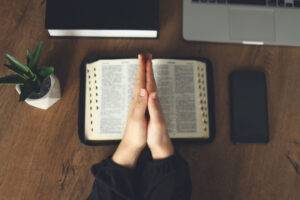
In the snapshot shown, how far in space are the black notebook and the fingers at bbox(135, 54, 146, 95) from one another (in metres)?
0.07

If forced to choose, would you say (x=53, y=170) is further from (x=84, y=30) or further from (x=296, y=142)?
(x=296, y=142)

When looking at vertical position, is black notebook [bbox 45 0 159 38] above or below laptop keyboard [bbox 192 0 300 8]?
below

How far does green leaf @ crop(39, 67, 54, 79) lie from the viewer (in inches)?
26.8

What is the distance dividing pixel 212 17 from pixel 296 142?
30 centimetres

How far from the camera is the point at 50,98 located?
0.73 meters

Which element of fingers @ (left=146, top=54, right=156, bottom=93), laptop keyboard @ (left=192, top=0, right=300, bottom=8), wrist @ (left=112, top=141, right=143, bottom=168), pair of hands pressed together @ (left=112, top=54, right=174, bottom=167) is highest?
laptop keyboard @ (left=192, top=0, right=300, bottom=8)

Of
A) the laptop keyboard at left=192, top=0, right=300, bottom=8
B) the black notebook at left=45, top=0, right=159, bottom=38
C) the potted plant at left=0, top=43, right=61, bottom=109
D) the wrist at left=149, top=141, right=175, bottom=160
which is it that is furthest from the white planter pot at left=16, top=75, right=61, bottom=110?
the laptop keyboard at left=192, top=0, right=300, bottom=8

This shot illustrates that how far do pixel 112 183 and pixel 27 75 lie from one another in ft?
0.80

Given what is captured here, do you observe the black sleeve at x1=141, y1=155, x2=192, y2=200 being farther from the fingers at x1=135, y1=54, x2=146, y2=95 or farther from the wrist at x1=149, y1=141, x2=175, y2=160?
the fingers at x1=135, y1=54, x2=146, y2=95

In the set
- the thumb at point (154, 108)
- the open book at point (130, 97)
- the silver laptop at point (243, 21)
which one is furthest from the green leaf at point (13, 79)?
the silver laptop at point (243, 21)

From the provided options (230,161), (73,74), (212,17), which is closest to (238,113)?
(230,161)

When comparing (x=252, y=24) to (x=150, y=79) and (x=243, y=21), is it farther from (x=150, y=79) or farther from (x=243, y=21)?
(x=150, y=79)

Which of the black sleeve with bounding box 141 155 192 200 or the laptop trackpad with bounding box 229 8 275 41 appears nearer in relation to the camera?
the black sleeve with bounding box 141 155 192 200

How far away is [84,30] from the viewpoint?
2.48ft
